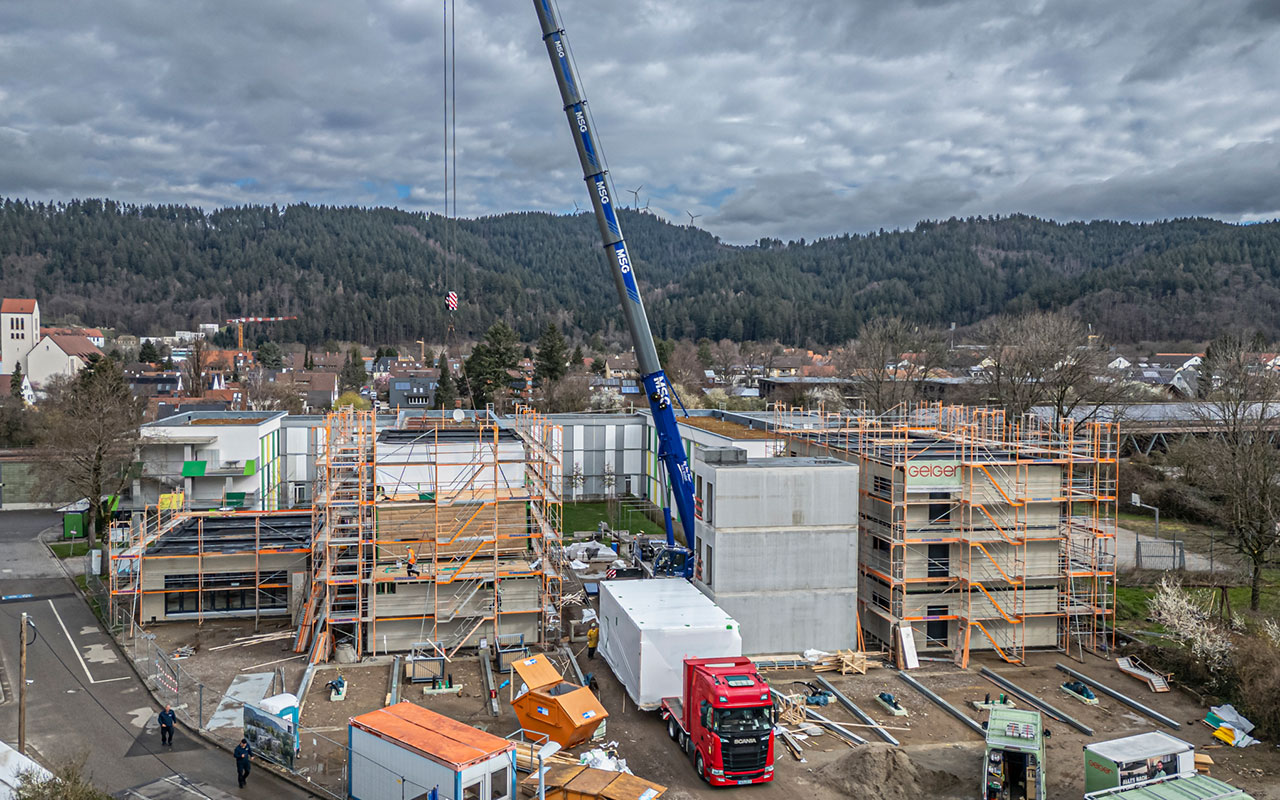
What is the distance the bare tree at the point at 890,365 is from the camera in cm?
6084

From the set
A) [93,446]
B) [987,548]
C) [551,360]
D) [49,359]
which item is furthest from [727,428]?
[49,359]

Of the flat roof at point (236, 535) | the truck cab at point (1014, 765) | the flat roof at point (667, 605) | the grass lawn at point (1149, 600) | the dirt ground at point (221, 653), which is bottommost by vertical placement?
the dirt ground at point (221, 653)

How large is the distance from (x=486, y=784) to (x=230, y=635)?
16.4m

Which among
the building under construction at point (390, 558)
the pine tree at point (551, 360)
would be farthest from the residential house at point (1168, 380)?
the building under construction at point (390, 558)

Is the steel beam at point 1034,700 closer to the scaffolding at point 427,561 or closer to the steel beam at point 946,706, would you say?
the steel beam at point 946,706

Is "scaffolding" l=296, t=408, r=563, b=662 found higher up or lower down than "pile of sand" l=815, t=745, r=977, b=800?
higher up

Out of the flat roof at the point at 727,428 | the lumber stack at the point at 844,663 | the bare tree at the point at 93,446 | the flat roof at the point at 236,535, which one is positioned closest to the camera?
the lumber stack at the point at 844,663

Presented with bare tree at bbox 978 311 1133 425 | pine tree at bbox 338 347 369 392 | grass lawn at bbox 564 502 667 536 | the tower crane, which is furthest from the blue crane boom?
the tower crane

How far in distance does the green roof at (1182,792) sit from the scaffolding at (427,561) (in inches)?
637

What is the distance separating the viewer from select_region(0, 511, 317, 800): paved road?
18516mm

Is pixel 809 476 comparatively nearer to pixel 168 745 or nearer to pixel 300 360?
pixel 168 745

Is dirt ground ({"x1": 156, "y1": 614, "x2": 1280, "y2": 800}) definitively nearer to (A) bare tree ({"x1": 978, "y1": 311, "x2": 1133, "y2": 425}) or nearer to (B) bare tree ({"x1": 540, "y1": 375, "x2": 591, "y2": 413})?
(A) bare tree ({"x1": 978, "y1": 311, "x2": 1133, "y2": 425})

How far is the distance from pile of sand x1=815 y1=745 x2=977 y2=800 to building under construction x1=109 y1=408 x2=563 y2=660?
11.2 metres

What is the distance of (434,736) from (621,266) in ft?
53.4
